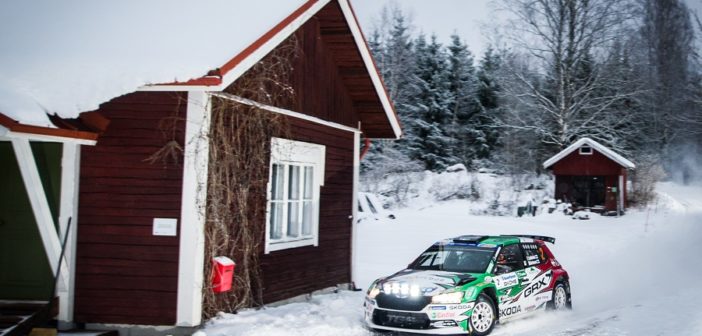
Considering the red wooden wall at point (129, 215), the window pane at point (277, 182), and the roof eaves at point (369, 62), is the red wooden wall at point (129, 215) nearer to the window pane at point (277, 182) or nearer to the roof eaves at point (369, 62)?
the window pane at point (277, 182)

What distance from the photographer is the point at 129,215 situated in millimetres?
8203

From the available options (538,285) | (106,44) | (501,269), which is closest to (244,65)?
(106,44)

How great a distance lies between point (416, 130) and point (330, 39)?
3025cm

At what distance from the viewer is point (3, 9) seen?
9.28 m

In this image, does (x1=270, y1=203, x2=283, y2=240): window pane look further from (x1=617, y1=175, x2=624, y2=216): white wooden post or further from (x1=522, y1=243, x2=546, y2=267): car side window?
(x1=617, y1=175, x2=624, y2=216): white wooden post

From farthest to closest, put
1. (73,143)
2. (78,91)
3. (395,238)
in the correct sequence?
(395,238) → (73,143) → (78,91)

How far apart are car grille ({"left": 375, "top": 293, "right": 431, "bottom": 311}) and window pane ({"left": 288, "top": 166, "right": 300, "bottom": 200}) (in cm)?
283

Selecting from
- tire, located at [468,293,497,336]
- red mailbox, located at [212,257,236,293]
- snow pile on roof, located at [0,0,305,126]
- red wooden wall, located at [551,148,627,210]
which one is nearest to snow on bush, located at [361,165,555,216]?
red wooden wall, located at [551,148,627,210]

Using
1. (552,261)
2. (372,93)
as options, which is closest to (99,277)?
(372,93)

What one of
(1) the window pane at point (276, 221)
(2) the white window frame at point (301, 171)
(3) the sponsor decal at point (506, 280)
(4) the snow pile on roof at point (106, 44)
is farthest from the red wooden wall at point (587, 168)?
(4) the snow pile on roof at point (106, 44)

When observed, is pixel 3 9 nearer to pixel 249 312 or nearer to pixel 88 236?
pixel 88 236

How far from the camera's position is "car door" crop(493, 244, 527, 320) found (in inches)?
360

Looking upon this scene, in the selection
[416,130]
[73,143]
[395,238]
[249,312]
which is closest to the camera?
[73,143]

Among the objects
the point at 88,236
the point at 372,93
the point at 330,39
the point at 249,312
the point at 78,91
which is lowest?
the point at 249,312
